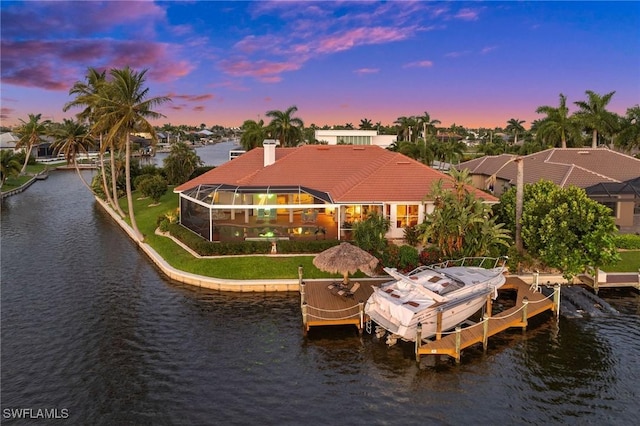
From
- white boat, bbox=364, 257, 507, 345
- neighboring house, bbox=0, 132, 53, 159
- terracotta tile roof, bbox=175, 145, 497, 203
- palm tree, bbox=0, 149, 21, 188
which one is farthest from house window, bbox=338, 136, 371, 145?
neighboring house, bbox=0, 132, 53, 159

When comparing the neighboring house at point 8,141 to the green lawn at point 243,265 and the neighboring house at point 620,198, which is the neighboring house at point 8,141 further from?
the neighboring house at point 620,198

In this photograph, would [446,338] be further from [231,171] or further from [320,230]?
[231,171]

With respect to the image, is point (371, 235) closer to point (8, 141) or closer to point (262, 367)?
point (262, 367)

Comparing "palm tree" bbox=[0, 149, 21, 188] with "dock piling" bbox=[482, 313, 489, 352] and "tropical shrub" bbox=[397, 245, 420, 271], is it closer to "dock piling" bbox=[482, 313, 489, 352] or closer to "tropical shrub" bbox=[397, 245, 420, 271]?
"tropical shrub" bbox=[397, 245, 420, 271]

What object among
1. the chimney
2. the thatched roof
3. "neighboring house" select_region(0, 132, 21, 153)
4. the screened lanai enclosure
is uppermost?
"neighboring house" select_region(0, 132, 21, 153)

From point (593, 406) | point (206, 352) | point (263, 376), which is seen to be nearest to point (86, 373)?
point (206, 352)

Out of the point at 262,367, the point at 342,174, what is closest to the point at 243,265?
the point at 262,367
